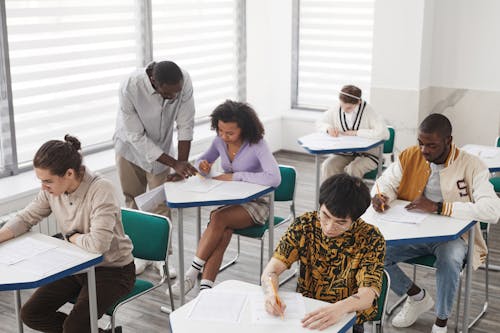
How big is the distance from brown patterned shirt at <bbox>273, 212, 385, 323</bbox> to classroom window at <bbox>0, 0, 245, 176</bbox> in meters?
3.20

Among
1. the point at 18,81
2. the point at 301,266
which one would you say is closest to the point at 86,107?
the point at 18,81

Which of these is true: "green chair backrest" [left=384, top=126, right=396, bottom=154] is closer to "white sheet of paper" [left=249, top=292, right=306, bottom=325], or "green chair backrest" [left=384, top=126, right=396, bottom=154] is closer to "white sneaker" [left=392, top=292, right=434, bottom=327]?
"white sneaker" [left=392, top=292, right=434, bottom=327]

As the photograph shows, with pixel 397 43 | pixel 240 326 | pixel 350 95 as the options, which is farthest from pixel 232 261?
Answer: pixel 397 43

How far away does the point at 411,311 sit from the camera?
3.85 m

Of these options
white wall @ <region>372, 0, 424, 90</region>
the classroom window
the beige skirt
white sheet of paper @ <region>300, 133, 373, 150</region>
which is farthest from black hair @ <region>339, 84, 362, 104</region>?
the classroom window

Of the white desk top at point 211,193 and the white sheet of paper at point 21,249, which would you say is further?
the white desk top at point 211,193

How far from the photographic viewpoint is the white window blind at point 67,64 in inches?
202

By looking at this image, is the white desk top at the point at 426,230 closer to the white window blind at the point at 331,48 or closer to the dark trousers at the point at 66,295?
the dark trousers at the point at 66,295

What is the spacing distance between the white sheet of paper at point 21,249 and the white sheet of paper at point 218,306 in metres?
0.90

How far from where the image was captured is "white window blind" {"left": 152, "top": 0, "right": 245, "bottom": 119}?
21.4ft

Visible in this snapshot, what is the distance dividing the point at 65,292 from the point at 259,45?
5.19 meters

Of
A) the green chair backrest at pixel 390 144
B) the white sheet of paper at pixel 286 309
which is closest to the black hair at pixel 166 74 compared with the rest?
the white sheet of paper at pixel 286 309

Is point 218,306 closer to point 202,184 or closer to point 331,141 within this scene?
point 202,184

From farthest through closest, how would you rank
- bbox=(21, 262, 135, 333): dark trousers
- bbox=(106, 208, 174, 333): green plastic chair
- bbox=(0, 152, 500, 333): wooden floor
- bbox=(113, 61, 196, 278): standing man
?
bbox=(113, 61, 196, 278): standing man → bbox=(0, 152, 500, 333): wooden floor → bbox=(106, 208, 174, 333): green plastic chair → bbox=(21, 262, 135, 333): dark trousers
